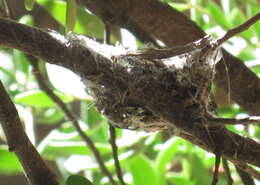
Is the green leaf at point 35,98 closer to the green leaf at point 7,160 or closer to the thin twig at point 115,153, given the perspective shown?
the green leaf at point 7,160

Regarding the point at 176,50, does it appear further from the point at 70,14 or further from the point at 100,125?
the point at 100,125

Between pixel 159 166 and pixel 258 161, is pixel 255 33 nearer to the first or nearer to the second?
pixel 159 166

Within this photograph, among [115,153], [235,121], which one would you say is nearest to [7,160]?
[115,153]

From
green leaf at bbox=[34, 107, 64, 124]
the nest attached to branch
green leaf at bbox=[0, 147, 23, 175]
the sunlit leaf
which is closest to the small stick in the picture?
the nest attached to branch

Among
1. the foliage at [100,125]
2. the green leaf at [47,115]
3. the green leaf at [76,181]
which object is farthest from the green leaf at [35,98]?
the green leaf at [76,181]

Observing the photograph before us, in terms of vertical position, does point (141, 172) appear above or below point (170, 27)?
below

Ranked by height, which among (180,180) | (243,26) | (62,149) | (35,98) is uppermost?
(243,26)

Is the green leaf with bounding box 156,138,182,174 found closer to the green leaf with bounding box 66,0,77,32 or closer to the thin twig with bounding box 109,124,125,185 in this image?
the thin twig with bounding box 109,124,125,185
